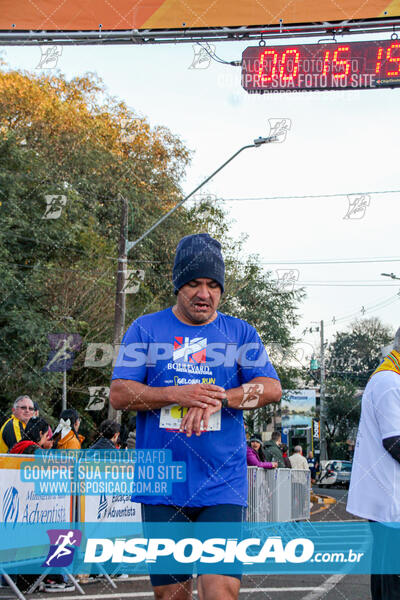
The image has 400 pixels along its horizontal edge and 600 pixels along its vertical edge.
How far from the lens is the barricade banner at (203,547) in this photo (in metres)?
3.47

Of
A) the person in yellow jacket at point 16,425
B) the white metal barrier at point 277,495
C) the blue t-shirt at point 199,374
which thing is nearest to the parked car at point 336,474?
the white metal barrier at point 277,495

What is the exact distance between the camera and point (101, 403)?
2891 centimetres

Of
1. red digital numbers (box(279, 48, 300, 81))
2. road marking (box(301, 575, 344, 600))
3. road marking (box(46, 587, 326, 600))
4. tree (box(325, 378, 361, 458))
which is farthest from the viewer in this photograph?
tree (box(325, 378, 361, 458))

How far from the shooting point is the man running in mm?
3418

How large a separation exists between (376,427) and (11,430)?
6049mm

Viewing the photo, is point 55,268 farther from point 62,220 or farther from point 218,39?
point 218,39

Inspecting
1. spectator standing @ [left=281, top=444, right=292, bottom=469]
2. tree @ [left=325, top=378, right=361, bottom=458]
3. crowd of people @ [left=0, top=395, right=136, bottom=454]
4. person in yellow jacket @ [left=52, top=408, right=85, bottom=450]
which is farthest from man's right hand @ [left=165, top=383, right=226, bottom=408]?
tree @ [left=325, top=378, right=361, bottom=458]

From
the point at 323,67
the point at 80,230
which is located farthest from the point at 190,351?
the point at 80,230

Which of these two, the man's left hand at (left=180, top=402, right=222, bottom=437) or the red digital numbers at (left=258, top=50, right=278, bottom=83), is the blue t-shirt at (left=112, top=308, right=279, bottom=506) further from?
the red digital numbers at (left=258, top=50, right=278, bottom=83)

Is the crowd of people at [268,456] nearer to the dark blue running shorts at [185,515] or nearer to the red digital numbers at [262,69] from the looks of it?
the red digital numbers at [262,69]

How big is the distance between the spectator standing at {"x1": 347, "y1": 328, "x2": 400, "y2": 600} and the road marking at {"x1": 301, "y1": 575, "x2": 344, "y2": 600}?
340cm

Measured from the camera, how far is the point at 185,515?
11.3 ft

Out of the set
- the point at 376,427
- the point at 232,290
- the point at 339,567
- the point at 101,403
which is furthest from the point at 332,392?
the point at 376,427

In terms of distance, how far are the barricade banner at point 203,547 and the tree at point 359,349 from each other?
2656 inches
